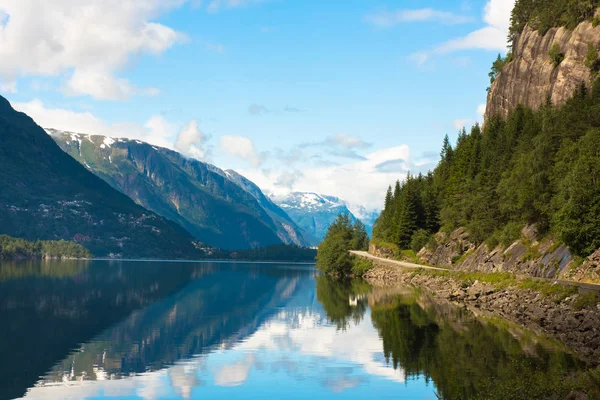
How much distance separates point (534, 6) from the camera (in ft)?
544

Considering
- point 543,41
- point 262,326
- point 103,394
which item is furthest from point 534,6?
point 103,394

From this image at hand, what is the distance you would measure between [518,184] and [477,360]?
55.8m

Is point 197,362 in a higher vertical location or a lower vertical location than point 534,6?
lower

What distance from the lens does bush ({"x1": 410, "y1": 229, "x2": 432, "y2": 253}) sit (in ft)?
529

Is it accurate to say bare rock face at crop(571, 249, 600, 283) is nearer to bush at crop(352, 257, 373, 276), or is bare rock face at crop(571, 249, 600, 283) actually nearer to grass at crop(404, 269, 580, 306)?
grass at crop(404, 269, 580, 306)

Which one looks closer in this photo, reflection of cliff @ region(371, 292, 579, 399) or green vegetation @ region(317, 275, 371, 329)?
reflection of cliff @ region(371, 292, 579, 399)

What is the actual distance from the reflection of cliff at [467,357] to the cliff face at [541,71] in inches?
2662

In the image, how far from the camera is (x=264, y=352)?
196 ft

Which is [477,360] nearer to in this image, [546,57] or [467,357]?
[467,357]

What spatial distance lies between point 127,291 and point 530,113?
8118cm

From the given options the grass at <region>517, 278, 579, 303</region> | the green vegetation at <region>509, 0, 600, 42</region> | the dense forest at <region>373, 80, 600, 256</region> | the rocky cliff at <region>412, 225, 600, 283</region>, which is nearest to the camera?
the grass at <region>517, 278, 579, 303</region>

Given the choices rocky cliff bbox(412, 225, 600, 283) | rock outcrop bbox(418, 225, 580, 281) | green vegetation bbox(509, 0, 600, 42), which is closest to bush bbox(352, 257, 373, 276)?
rocky cliff bbox(412, 225, 600, 283)

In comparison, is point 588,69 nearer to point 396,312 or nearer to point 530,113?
point 530,113

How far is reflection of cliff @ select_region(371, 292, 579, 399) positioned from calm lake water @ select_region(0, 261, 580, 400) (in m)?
0.12
